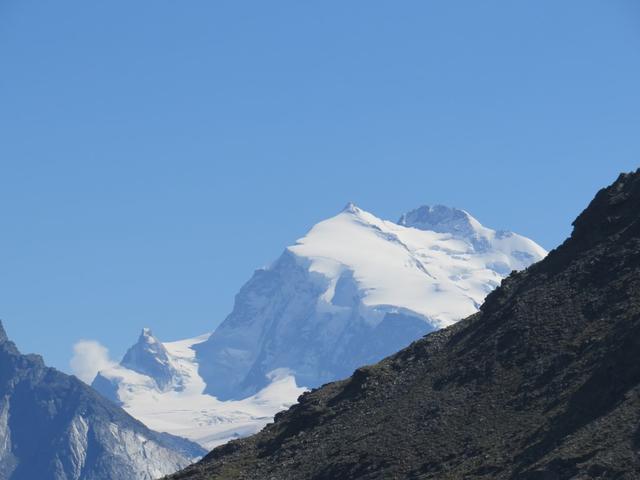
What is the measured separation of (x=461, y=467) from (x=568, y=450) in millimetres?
17241

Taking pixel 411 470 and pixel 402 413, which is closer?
pixel 411 470

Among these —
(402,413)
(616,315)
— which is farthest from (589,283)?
(402,413)

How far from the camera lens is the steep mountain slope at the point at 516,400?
482ft

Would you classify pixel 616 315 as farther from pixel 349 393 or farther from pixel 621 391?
pixel 349 393

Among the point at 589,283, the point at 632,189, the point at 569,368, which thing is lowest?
the point at 569,368

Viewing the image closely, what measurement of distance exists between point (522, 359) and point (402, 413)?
15509 mm

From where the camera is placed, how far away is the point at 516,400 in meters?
167

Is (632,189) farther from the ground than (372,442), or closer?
farther from the ground

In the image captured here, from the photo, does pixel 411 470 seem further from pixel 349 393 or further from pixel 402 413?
pixel 349 393

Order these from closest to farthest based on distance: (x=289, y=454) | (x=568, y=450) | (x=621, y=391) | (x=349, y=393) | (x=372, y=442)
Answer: (x=568, y=450) < (x=621, y=391) < (x=372, y=442) < (x=289, y=454) < (x=349, y=393)

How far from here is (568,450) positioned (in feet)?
462

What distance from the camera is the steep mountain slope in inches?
5782

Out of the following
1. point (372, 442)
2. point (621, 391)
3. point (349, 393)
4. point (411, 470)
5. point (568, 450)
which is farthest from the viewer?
point (349, 393)

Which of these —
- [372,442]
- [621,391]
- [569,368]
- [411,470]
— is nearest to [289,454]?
[372,442]
